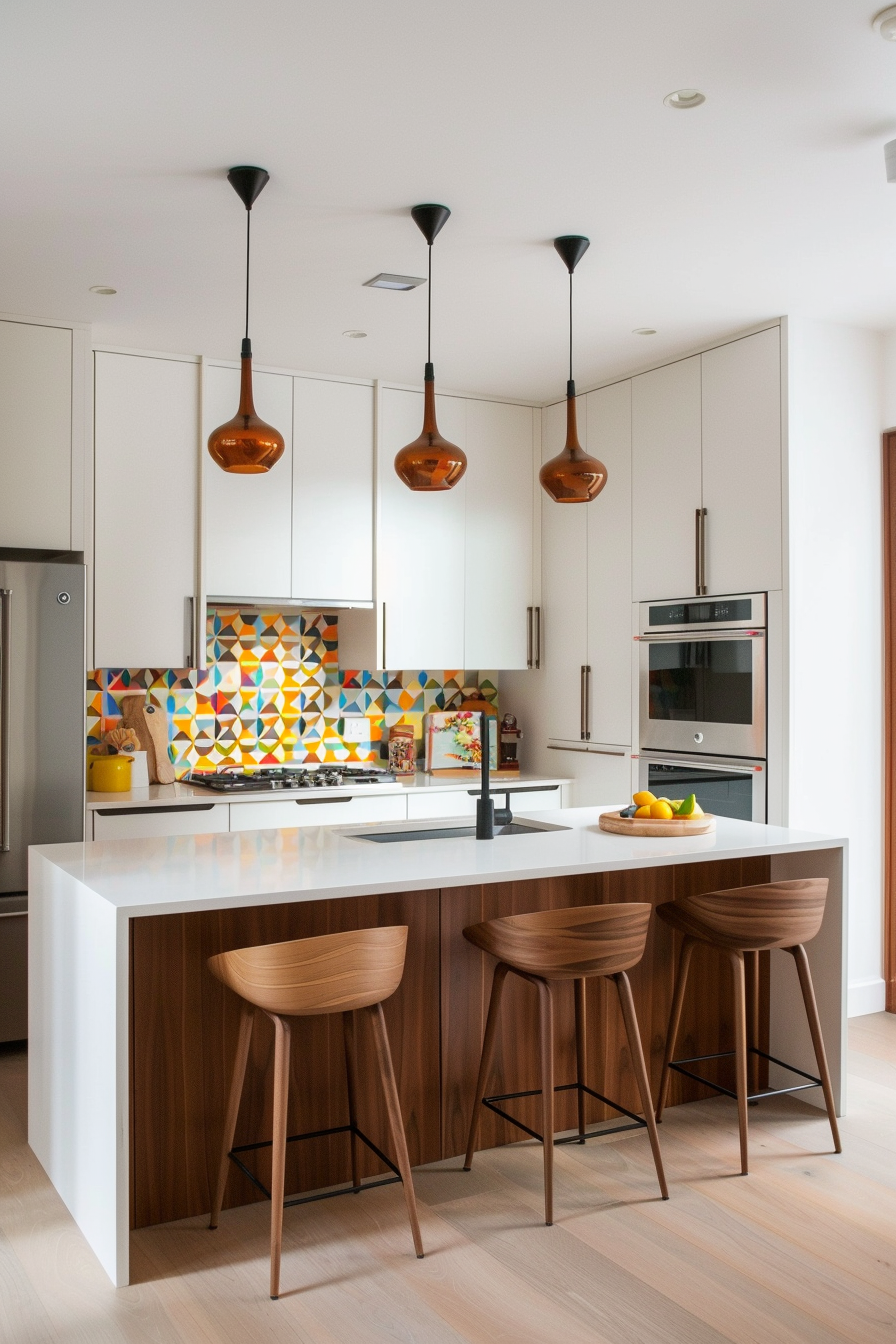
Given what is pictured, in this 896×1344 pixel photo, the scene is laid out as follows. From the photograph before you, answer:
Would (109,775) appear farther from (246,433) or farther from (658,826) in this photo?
(658,826)

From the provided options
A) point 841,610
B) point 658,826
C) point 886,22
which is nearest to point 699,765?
point 841,610

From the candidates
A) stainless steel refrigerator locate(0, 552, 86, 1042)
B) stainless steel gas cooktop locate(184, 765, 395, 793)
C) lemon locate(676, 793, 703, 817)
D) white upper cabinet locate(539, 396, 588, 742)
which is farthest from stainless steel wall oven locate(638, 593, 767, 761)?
stainless steel refrigerator locate(0, 552, 86, 1042)

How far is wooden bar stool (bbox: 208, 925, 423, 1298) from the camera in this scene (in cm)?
233

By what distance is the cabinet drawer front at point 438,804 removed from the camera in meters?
4.86

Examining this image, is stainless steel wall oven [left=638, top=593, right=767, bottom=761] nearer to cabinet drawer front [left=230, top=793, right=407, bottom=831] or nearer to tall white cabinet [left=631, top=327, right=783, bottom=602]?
tall white cabinet [left=631, top=327, right=783, bottom=602]

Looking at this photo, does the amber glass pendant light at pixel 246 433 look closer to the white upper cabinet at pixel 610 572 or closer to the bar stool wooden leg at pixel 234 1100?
the bar stool wooden leg at pixel 234 1100

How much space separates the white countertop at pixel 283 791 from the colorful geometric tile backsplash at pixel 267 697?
0.33m

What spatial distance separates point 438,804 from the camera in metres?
4.91

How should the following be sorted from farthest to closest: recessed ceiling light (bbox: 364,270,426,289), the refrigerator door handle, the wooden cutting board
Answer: the wooden cutting board, the refrigerator door handle, recessed ceiling light (bbox: 364,270,426,289)

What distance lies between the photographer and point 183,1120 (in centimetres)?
265

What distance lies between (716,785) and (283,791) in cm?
171

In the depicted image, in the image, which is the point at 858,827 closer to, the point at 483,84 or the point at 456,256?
the point at 456,256

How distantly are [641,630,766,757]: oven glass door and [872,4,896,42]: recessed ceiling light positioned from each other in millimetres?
2168

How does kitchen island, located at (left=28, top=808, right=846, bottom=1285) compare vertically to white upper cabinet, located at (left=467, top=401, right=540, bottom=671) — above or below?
below
